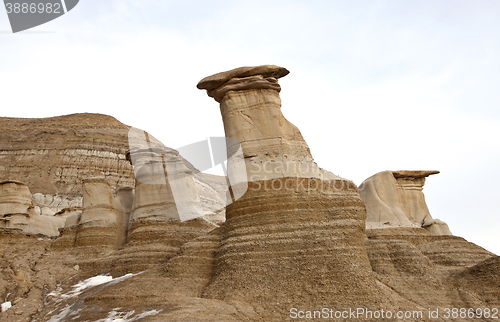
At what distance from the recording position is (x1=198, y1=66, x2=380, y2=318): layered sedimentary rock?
10156 millimetres

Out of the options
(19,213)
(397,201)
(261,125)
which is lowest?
(397,201)

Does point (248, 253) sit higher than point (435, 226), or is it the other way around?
point (248, 253)

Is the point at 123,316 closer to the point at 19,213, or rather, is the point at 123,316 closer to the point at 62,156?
the point at 19,213

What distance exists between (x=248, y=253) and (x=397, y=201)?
45.4ft

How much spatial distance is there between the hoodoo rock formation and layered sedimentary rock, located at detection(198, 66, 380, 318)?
33 millimetres

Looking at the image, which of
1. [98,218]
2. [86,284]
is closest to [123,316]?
[86,284]

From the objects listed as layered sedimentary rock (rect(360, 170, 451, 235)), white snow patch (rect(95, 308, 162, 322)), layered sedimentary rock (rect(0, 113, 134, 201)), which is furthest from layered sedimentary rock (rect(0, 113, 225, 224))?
white snow patch (rect(95, 308, 162, 322))

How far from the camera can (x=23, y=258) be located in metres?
17.7

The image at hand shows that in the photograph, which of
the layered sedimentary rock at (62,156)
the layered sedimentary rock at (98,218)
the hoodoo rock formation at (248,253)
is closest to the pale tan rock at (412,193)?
the hoodoo rock formation at (248,253)

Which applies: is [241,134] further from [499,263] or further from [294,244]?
[499,263]

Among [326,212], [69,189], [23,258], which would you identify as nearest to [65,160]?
[69,189]

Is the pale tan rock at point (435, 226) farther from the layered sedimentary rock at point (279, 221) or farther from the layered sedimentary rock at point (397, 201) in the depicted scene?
the layered sedimentary rock at point (279, 221)

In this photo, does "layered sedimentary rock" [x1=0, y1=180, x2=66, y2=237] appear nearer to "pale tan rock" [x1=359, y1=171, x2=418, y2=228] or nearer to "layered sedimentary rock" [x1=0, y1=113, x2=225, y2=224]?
"pale tan rock" [x1=359, y1=171, x2=418, y2=228]

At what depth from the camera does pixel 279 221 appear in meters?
11.6
